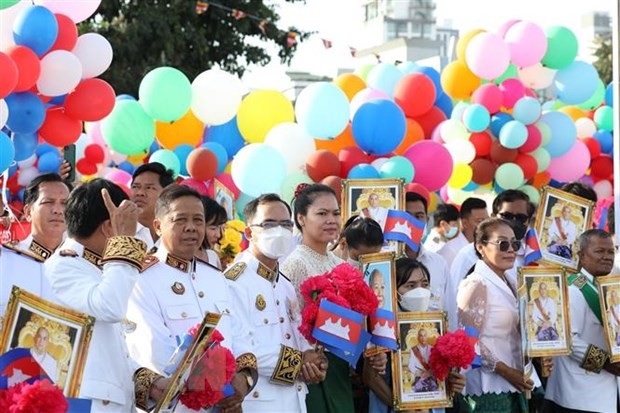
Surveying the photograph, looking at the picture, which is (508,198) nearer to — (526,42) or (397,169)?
(397,169)

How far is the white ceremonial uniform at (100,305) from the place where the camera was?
3.61 meters

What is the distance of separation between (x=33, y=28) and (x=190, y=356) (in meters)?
4.22

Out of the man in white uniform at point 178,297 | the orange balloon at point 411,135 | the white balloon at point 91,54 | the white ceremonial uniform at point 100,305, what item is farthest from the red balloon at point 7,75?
the orange balloon at point 411,135

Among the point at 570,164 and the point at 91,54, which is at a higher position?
the point at 91,54

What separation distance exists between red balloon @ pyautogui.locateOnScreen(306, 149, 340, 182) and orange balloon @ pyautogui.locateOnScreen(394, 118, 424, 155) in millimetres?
1083

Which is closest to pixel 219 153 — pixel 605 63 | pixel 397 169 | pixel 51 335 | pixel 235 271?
pixel 397 169

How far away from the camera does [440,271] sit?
692cm

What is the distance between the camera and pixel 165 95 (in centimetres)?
936

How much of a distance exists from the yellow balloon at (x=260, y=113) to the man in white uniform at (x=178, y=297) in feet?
17.4

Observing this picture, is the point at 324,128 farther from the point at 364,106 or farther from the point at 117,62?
the point at 117,62

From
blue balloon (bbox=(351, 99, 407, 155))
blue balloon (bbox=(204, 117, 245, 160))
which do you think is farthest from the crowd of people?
blue balloon (bbox=(204, 117, 245, 160))

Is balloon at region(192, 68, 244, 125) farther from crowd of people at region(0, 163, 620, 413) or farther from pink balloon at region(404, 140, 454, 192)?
crowd of people at region(0, 163, 620, 413)

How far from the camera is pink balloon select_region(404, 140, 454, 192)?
934cm

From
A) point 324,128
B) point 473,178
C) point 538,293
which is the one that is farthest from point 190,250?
point 473,178
